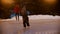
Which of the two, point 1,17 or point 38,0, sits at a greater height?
point 38,0

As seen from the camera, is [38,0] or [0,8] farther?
[38,0]

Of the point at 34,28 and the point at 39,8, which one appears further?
the point at 39,8

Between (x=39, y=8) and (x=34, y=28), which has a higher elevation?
(x=39, y=8)

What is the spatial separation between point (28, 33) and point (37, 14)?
17043 millimetres

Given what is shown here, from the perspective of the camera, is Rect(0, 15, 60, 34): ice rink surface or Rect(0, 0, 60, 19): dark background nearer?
Rect(0, 15, 60, 34): ice rink surface

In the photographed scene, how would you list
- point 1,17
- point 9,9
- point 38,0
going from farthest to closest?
point 38,0, point 9,9, point 1,17

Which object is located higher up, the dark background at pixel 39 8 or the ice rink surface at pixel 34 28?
the dark background at pixel 39 8

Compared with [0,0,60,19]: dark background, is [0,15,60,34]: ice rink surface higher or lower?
lower

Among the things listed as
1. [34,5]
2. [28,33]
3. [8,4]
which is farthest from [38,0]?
[28,33]

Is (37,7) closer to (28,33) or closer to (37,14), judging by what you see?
(37,14)

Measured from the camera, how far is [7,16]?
25.8m

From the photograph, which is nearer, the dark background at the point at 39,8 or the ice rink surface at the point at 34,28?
the ice rink surface at the point at 34,28

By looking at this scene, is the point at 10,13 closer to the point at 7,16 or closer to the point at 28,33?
the point at 7,16

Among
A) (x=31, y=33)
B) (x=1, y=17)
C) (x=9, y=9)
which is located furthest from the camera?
(x=9, y=9)
